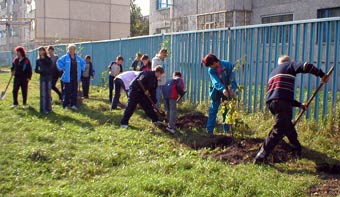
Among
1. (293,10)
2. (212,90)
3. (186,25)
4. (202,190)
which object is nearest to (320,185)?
(202,190)

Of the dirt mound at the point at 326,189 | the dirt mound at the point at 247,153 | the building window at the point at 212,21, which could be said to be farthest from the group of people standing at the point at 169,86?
the building window at the point at 212,21

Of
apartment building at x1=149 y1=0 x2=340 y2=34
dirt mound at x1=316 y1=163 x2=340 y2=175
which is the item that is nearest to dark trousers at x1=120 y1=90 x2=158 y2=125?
dirt mound at x1=316 y1=163 x2=340 y2=175

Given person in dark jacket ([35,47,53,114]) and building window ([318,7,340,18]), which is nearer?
person in dark jacket ([35,47,53,114])

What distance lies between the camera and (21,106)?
11.0 m

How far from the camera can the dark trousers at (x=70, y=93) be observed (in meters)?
10.5

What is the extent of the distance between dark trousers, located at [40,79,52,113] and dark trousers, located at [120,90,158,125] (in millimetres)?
2574

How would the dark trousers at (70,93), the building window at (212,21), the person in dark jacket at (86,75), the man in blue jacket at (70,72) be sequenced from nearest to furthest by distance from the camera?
the man in blue jacket at (70,72), the dark trousers at (70,93), the person in dark jacket at (86,75), the building window at (212,21)

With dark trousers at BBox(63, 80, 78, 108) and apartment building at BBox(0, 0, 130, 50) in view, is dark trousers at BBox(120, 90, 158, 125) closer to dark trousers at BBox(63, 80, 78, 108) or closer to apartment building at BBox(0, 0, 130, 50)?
dark trousers at BBox(63, 80, 78, 108)

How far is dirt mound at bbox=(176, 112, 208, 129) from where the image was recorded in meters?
8.39

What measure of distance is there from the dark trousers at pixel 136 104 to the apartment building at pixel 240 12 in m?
10.5

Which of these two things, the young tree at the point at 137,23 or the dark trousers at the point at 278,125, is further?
the young tree at the point at 137,23

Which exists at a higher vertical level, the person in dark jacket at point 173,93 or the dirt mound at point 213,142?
the person in dark jacket at point 173,93

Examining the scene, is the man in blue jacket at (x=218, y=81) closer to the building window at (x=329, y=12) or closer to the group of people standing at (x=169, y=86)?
the group of people standing at (x=169, y=86)

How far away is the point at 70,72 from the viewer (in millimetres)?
10312
